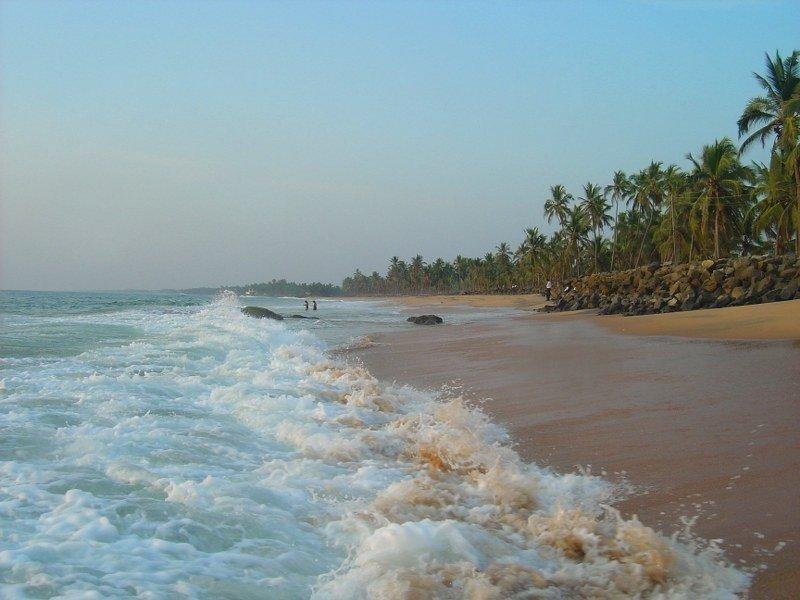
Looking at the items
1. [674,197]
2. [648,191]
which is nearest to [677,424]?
[674,197]

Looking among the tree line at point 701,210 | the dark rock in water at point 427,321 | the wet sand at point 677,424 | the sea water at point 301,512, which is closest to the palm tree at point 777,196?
the tree line at point 701,210

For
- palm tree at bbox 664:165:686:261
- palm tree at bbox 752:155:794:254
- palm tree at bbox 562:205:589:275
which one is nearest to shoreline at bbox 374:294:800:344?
palm tree at bbox 752:155:794:254

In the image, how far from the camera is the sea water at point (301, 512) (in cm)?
279

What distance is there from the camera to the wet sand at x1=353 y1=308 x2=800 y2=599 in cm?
328

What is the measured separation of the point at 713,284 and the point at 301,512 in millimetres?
23390

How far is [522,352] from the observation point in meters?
12.5

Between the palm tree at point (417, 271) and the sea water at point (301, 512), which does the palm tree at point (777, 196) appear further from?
the palm tree at point (417, 271)

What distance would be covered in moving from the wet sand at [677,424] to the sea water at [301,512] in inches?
11.1

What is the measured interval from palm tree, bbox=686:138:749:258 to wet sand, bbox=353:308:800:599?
82.9ft

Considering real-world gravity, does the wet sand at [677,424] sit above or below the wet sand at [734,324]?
below

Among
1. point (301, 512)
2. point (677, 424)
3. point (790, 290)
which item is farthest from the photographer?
point (790, 290)

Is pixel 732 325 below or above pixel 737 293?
below

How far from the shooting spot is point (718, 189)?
3356 cm

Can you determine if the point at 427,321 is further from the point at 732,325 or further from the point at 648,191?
the point at 648,191
